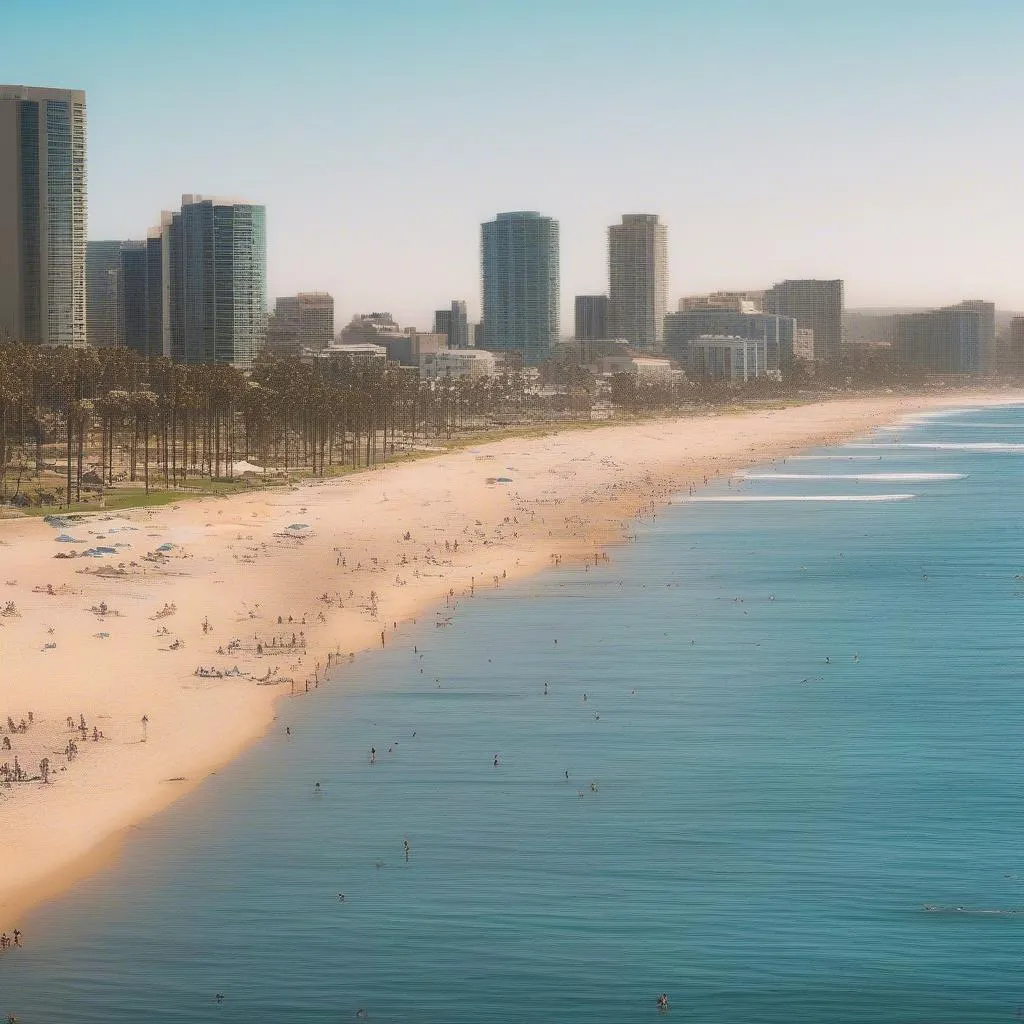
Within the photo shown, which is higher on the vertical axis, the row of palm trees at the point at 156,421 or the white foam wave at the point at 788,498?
the row of palm trees at the point at 156,421

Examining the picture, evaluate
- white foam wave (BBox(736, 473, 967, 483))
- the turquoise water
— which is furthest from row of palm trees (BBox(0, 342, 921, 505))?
the turquoise water

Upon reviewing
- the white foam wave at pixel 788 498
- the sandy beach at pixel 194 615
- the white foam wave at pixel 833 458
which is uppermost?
the white foam wave at pixel 833 458

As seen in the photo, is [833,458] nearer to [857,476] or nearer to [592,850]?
[857,476]

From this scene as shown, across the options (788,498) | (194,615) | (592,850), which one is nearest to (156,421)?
(788,498)

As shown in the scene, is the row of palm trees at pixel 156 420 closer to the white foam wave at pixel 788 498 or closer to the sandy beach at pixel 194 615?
the sandy beach at pixel 194 615

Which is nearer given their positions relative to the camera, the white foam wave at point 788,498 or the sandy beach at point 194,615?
the sandy beach at point 194,615

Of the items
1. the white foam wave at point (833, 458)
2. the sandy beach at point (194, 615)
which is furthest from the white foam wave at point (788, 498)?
the white foam wave at point (833, 458)

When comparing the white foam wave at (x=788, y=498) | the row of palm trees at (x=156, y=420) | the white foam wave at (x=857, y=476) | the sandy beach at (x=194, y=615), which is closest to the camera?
the sandy beach at (x=194, y=615)
